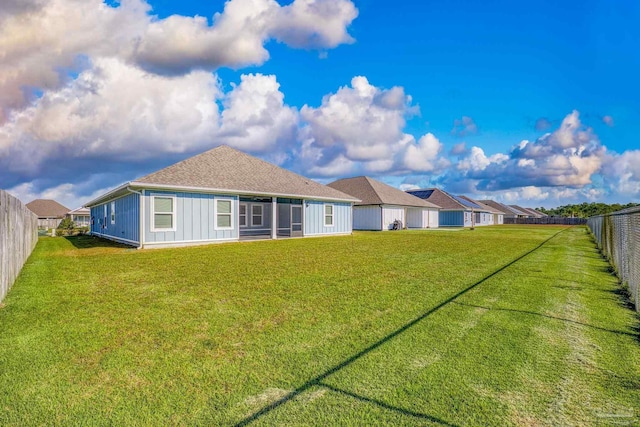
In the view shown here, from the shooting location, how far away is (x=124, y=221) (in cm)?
1683

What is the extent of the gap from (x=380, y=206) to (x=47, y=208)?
195ft

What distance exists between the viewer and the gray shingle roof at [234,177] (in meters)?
15.3

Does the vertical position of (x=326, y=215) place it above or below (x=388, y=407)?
above

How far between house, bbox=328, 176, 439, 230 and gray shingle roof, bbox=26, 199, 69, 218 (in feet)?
165

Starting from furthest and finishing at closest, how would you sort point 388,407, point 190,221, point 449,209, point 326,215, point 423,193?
point 423,193, point 449,209, point 326,215, point 190,221, point 388,407

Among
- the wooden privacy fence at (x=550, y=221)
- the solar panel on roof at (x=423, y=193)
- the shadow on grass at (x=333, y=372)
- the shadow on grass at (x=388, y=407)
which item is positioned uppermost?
the solar panel on roof at (x=423, y=193)

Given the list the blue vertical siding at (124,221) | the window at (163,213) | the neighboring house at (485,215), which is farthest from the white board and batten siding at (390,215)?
the neighboring house at (485,215)

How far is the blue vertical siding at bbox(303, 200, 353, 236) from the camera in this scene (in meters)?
21.4

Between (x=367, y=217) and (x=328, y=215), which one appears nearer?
(x=328, y=215)

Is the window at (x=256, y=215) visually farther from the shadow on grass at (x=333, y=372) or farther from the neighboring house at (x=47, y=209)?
the neighboring house at (x=47, y=209)

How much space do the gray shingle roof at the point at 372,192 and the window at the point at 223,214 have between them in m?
15.6

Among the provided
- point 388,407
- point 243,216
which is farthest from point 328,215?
point 388,407

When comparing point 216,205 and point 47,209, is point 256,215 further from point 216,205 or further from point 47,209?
point 47,209

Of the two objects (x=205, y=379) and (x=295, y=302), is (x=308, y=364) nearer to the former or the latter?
(x=205, y=379)
